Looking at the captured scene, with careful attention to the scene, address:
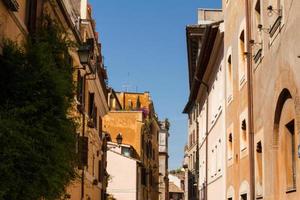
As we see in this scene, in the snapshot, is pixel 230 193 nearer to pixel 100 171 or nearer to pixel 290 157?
pixel 290 157

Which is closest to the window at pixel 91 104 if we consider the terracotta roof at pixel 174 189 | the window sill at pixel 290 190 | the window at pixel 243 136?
the window at pixel 243 136

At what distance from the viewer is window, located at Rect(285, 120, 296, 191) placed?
13.7 metres

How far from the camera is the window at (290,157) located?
539 inches

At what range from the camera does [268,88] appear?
1553 cm

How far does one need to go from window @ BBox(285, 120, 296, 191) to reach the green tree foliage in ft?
15.4

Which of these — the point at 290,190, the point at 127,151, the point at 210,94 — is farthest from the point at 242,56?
the point at 127,151

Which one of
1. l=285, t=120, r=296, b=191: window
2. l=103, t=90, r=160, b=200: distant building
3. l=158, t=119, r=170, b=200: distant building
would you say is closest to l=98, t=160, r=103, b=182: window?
l=103, t=90, r=160, b=200: distant building

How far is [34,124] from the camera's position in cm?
1190

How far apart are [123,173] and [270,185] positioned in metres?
40.9

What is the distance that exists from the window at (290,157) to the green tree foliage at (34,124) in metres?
4.69

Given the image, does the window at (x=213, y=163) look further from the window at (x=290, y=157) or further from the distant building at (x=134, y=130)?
the distant building at (x=134, y=130)

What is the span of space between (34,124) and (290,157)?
18.7 ft

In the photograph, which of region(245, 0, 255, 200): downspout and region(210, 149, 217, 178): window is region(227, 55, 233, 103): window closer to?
region(245, 0, 255, 200): downspout

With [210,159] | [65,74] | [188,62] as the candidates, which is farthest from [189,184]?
[65,74]
